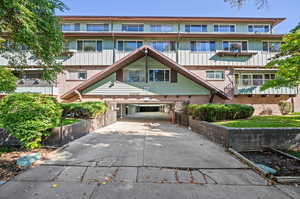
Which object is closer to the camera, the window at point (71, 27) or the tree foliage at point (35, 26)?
the tree foliage at point (35, 26)

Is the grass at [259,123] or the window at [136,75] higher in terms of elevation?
the window at [136,75]

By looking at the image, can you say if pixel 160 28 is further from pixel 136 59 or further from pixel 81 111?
pixel 81 111

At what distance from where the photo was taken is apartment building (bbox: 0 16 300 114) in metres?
14.7

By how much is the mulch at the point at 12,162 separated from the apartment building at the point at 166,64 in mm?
9335

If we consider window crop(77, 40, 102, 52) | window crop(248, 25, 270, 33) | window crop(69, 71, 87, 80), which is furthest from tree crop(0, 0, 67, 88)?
window crop(248, 25, 270, 33)

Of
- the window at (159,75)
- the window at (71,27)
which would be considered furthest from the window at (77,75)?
the window at (159,75)

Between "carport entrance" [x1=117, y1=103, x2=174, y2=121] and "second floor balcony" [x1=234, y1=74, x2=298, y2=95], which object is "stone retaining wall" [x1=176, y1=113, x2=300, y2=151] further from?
"second floor balcony" [x1=234, y1=74, x2=298, y2=95]

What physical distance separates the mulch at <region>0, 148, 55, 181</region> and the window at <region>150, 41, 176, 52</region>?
14.5m

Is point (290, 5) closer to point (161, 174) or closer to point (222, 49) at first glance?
point (161, 174)

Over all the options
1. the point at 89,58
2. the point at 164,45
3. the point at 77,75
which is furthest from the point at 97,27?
the point at 164,45

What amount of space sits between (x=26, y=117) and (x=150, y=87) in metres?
10.7

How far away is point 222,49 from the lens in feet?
55.2

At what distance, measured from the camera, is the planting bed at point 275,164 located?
366 cm

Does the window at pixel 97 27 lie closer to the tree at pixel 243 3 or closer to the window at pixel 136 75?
the window at pixel 136 75
